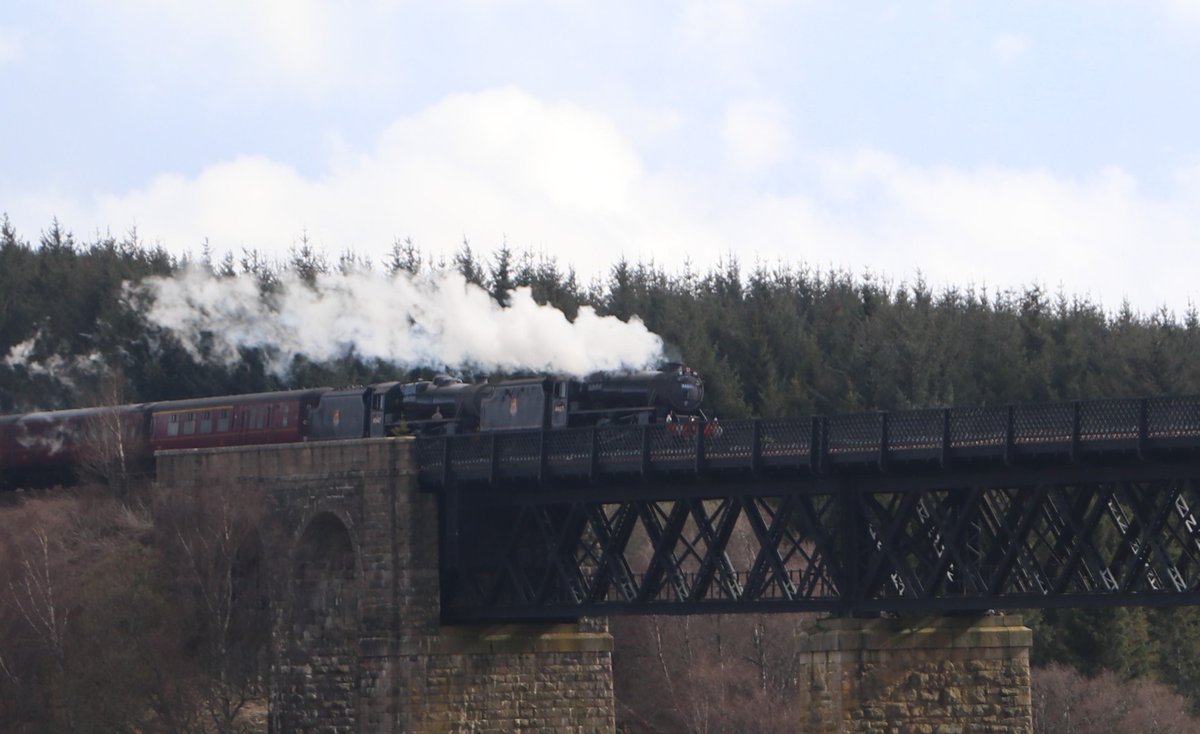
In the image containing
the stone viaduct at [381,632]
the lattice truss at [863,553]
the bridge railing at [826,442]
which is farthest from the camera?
the stone viaduct at [381,632]

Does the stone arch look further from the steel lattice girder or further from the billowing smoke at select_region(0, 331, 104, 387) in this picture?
the billowing smoke at select_region(0, 331, 104, 387)

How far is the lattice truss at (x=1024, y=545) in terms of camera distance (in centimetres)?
4041

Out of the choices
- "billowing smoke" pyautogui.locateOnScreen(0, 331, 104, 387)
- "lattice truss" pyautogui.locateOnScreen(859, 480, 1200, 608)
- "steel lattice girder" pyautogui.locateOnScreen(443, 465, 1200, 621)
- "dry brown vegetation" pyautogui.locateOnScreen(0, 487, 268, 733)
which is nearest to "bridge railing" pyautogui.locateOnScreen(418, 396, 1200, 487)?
"steel lattice girder" pyautogui.locateOnScreen(443, 465, 1200, 621)

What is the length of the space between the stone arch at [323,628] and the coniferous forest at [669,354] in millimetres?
3013

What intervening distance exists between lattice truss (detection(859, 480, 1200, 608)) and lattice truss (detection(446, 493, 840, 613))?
1.48m

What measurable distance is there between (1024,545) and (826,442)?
4916 millimetres

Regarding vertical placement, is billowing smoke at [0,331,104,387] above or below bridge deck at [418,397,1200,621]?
above

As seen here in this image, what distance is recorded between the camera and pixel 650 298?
114 metres

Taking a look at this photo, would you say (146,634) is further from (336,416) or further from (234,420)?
(336,416)

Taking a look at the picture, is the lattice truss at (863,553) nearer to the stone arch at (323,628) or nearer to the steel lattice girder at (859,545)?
the steel lattice girder at (859,545)

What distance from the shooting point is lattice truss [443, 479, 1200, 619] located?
40.9 metres

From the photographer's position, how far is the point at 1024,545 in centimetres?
4212

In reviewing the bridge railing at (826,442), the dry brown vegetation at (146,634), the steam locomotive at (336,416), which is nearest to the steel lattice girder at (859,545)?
the bridge railing at (826,442)

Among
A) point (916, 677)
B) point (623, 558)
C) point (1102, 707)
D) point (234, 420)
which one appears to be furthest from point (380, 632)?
point (1102, 707)
